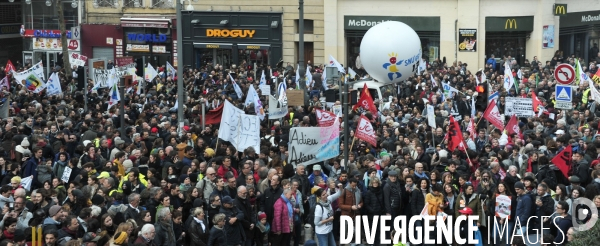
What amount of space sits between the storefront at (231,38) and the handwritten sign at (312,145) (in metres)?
26.3

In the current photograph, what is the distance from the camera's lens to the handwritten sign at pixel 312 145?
17406 millimetres

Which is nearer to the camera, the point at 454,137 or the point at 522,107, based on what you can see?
the point at 454,137

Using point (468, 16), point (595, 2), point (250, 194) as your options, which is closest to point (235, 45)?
point (468, 16)

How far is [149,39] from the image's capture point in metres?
45.9

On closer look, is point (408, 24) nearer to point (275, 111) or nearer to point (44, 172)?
point (275, 111)

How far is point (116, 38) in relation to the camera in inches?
1837

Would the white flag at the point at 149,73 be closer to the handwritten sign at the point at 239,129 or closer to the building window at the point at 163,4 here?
the handwritten sign at the point at 239,129

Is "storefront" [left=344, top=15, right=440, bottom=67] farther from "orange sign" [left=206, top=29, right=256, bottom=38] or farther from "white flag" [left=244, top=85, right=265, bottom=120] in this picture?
"white flag" [left=244, top=85, right=265, bottom=120]

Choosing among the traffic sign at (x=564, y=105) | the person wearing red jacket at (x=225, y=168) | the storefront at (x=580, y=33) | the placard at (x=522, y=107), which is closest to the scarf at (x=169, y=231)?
the person wearing red jacket at (x=225, y=168)

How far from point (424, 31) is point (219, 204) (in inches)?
1116

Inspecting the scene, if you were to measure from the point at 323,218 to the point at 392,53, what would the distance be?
48.7 feet

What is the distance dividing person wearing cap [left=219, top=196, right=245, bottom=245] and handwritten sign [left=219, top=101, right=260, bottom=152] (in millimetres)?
3770

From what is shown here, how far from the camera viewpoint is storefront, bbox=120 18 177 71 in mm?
45469

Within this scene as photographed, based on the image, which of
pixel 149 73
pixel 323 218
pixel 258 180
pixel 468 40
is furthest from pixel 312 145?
pixel 468 40
